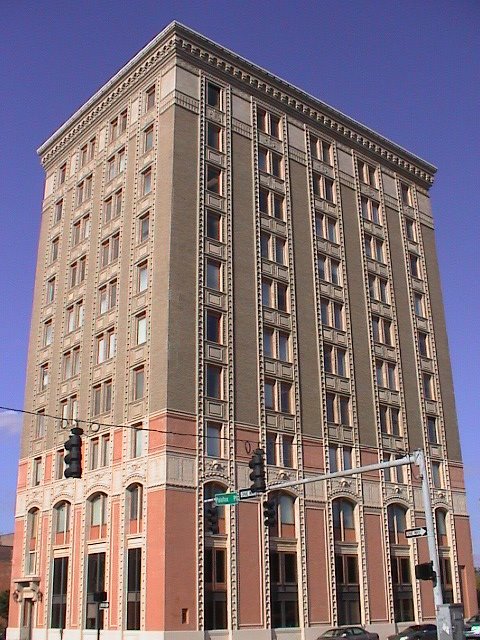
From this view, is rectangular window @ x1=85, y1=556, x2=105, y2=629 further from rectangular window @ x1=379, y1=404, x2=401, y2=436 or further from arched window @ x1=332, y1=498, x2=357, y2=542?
rectangular window @ x1=379, y1=404, x2=401, y2=436

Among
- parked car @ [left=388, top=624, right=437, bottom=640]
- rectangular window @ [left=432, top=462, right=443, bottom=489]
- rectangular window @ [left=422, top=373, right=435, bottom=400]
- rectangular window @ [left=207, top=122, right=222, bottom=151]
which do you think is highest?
rectangular window @ [left=207, top=122, right=222, bottom=151]

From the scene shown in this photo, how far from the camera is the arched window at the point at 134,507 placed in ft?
147

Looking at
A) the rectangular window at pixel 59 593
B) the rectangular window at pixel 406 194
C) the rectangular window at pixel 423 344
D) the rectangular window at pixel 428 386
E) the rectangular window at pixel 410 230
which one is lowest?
the rectangular window at pixel 59 593

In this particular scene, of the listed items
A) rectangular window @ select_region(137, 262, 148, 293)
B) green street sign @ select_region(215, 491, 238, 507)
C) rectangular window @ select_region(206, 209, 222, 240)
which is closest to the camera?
green street sign @ select_region(215, 491, 238, 507)

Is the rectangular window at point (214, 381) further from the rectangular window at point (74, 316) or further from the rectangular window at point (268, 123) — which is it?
the rectangular window at point (268, 123)

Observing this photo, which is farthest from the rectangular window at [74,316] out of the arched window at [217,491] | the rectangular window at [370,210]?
the rectangular window at [370,210]

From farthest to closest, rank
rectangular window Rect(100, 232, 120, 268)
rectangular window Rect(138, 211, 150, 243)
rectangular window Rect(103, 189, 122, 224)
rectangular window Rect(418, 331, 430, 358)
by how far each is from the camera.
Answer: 1. rectangular window Rect(418, 331, 430, 358)
2. rectangular window Rect(103, 189, 122, 224)
3. rectangular window Rect(100, 232, 120, 268)
4. rectangular window Rect(138, 211, 150, 243)

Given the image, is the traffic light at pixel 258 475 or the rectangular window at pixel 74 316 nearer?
the traffic light at pixel 258 475

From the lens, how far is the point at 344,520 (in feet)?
170

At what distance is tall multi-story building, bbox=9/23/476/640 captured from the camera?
45031 millimetres

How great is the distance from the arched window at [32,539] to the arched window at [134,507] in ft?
36.5

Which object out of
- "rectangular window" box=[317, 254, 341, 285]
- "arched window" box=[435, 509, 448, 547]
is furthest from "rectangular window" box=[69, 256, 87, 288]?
"arched window" box=[435, 509, 448, 547]

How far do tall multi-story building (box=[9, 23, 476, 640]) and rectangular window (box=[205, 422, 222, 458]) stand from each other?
23.8 inches

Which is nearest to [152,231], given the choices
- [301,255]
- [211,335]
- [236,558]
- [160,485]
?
[211,335]
